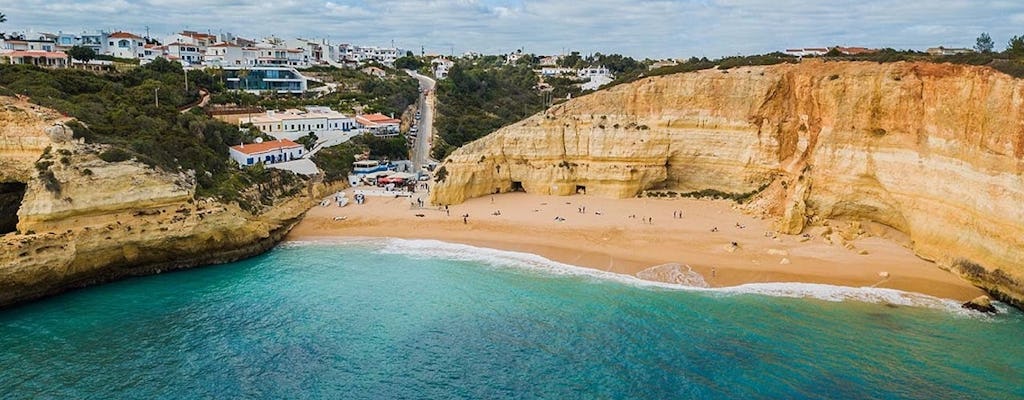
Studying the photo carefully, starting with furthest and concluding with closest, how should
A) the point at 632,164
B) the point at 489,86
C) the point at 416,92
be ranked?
the point at 489,86, the point at 416,92, the point at 632,164

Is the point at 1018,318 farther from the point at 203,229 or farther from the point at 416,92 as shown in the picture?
the point at 416,92

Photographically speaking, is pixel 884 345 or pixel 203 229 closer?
pixel 884 345

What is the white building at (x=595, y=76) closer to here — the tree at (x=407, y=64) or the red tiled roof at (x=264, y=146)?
the tree at (x=407, y=64)

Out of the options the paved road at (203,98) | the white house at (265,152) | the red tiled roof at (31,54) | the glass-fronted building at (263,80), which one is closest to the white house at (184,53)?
the glass-fronted building at (263,80)

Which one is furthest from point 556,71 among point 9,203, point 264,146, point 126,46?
point 9,203

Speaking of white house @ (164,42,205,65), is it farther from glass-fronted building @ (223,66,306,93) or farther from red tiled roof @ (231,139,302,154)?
red tiled roof @ (231,139,302,154)

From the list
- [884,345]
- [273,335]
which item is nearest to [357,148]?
[273,335]

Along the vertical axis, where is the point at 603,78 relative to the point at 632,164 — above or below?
above
